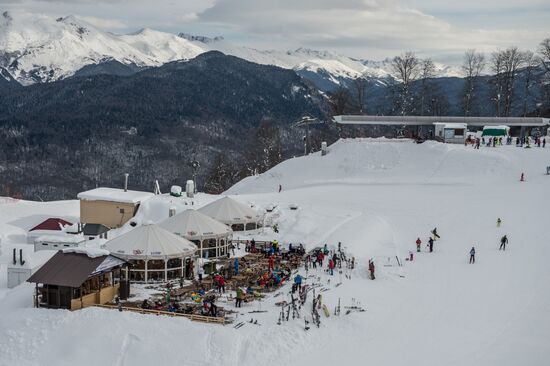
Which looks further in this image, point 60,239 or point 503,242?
point 60,239

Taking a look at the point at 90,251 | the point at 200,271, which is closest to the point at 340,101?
the point at 200,271

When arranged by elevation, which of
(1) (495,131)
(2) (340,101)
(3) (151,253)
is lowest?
(3) (151,253)

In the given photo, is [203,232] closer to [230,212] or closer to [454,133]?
[230,212]

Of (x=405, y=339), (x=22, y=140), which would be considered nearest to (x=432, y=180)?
(x=405, y=339)

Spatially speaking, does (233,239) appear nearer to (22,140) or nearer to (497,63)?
(497,63)

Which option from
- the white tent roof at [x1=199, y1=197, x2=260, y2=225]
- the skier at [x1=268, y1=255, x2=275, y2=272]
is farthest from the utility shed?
the skier at [x1=268, y1=255, x2=275, y2=272]

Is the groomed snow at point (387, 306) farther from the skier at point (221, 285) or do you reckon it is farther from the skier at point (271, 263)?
the skier at point (271, 263)

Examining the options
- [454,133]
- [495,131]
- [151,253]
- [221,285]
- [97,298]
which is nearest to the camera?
[97,298]
